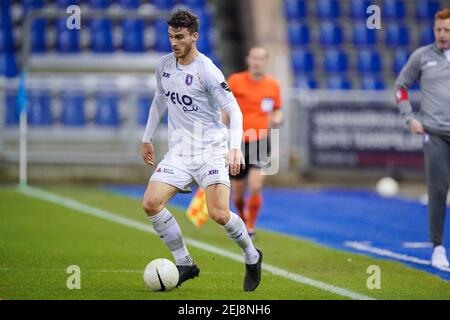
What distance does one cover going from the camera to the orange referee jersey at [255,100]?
13.0 meters

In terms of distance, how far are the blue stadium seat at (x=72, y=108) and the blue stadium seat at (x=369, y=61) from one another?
7.64 meters

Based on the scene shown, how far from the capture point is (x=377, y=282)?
891 centimetres

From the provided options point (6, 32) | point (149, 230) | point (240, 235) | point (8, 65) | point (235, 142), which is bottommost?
point (149, 230)

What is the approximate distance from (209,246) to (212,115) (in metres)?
3.40

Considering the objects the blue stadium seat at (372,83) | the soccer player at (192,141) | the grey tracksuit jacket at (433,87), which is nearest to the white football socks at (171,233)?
the soccer player at (192,141)

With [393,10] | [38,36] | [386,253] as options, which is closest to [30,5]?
[38,36]

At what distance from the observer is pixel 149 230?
1307 cm

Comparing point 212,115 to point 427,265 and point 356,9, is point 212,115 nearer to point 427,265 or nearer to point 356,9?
point 427,265

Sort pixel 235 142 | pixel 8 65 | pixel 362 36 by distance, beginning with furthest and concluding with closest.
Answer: pixel 362 36 < pixel 8 65 < pixel 235 142

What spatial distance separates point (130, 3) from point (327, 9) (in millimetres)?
5098

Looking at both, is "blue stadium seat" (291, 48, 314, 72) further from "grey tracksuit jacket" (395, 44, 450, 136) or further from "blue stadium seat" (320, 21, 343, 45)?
"grey tracksuit jacket" (395, 44, 450, 136)

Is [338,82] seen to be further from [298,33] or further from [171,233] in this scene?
[171,233]
